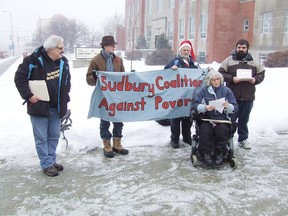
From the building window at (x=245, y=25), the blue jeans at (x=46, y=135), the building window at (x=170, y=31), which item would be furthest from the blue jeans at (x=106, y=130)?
the building window at (x=170, y=31)

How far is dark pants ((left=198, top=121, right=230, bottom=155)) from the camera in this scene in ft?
A: 16.3

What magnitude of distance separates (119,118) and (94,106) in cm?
46

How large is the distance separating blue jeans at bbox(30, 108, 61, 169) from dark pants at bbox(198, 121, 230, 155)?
2113 mm

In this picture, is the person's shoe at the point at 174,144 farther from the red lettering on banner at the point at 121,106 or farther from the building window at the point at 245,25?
the building window at the point at 245,25

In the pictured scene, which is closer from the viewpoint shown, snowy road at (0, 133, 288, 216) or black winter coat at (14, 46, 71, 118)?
snowy road at (0, 133, 288, 216)

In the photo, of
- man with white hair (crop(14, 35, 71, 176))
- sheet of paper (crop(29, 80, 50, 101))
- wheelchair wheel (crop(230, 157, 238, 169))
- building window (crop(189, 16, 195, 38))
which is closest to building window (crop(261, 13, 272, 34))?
building window (crop(189, 16, 195, 38))

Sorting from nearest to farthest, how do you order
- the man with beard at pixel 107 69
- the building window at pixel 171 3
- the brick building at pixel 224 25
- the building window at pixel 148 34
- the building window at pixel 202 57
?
the man with beard at pixel 107 69, the brick building at pixel 224 25, the building window at pixel 202 57, the building window at pixel 171 3, the building window at pixel 148 34

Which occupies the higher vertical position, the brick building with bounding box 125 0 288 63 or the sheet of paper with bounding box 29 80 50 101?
the brick building with bounding box 125 0 288 63

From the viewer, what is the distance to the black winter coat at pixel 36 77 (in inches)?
170

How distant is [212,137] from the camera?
199 inches

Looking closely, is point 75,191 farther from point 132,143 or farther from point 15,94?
point 15,94

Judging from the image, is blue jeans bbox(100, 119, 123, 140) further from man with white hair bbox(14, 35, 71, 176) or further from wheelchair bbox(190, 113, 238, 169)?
wheelchair bbox(190, 113, 238, 169)

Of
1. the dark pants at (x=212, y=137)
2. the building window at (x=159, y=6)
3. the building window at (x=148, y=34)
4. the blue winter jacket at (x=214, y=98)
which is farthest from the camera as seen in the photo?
the building window at (x=148, y=34)

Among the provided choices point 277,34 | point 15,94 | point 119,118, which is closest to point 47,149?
point 119,118
